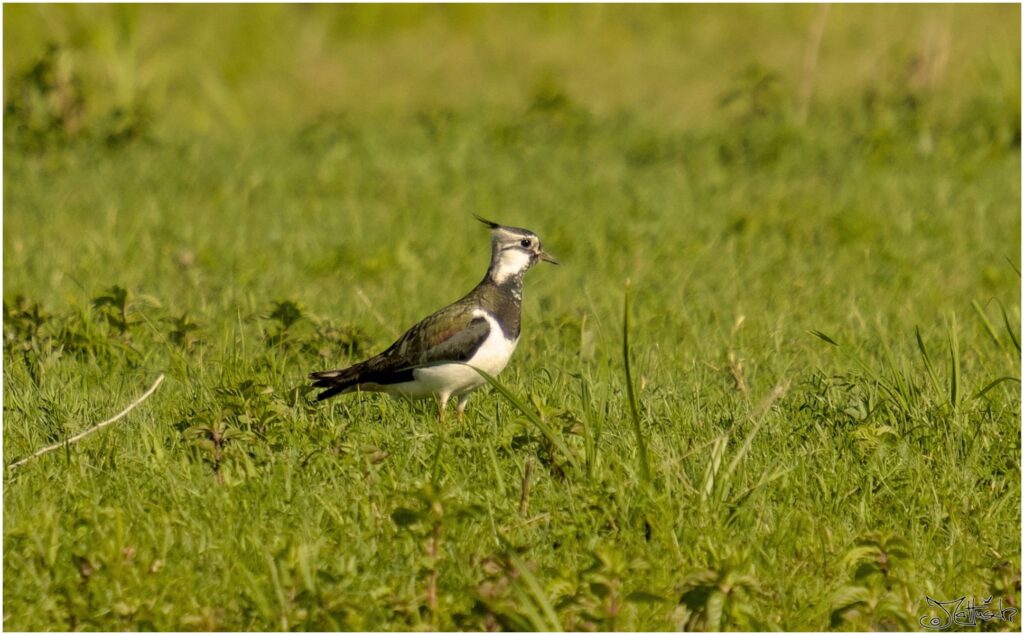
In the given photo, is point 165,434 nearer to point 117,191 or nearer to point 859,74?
point 117,191

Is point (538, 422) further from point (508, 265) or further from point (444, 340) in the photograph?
point (508, 265)

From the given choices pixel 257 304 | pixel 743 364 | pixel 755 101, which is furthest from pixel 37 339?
pixel 755 101

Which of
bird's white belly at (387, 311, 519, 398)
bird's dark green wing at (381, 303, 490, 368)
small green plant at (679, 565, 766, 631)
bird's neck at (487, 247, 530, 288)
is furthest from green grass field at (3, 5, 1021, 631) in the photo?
bird's neck at (487, 247, 530, 288)

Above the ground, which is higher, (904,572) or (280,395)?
(280,395)

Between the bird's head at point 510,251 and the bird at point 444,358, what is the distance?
0.50ft

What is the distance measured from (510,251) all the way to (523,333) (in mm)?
1229

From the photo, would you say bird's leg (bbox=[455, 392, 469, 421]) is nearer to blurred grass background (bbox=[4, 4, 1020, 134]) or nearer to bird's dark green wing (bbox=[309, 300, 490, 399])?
bird's dark green wing (bbox=[309, 300, 490, 399])

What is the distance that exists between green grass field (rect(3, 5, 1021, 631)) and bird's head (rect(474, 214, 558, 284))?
48 centimetres

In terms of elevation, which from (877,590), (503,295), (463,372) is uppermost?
(503,295)

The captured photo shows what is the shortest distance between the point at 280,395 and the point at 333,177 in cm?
546

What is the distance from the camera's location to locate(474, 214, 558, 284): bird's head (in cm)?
600

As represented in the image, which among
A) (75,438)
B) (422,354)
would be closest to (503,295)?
(422,354)

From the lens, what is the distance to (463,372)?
549cm

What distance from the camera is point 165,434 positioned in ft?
17.2
